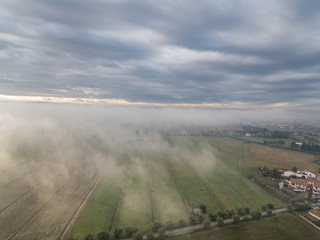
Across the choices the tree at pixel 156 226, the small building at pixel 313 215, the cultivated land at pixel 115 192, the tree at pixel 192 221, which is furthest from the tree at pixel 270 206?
the tree at pixel 156 226

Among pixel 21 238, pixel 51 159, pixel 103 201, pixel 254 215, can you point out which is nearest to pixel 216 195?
pixel 254 215

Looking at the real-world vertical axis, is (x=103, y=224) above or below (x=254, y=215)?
below

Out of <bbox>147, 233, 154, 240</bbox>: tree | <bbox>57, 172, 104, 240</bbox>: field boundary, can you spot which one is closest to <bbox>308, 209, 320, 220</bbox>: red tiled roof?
<bbox>147, 233, 154, 240</bbox>: tree

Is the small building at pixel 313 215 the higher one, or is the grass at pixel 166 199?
the small building at pixel 313 215

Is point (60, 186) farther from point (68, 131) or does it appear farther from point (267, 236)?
point (68, 131)

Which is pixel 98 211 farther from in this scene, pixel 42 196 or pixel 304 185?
pixel 304 185

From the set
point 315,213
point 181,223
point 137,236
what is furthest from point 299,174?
point 137,236

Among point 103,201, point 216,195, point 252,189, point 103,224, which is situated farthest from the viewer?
point 252,189

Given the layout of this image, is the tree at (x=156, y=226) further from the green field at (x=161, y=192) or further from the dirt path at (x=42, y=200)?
the dirt path at (x=42, y=200)
